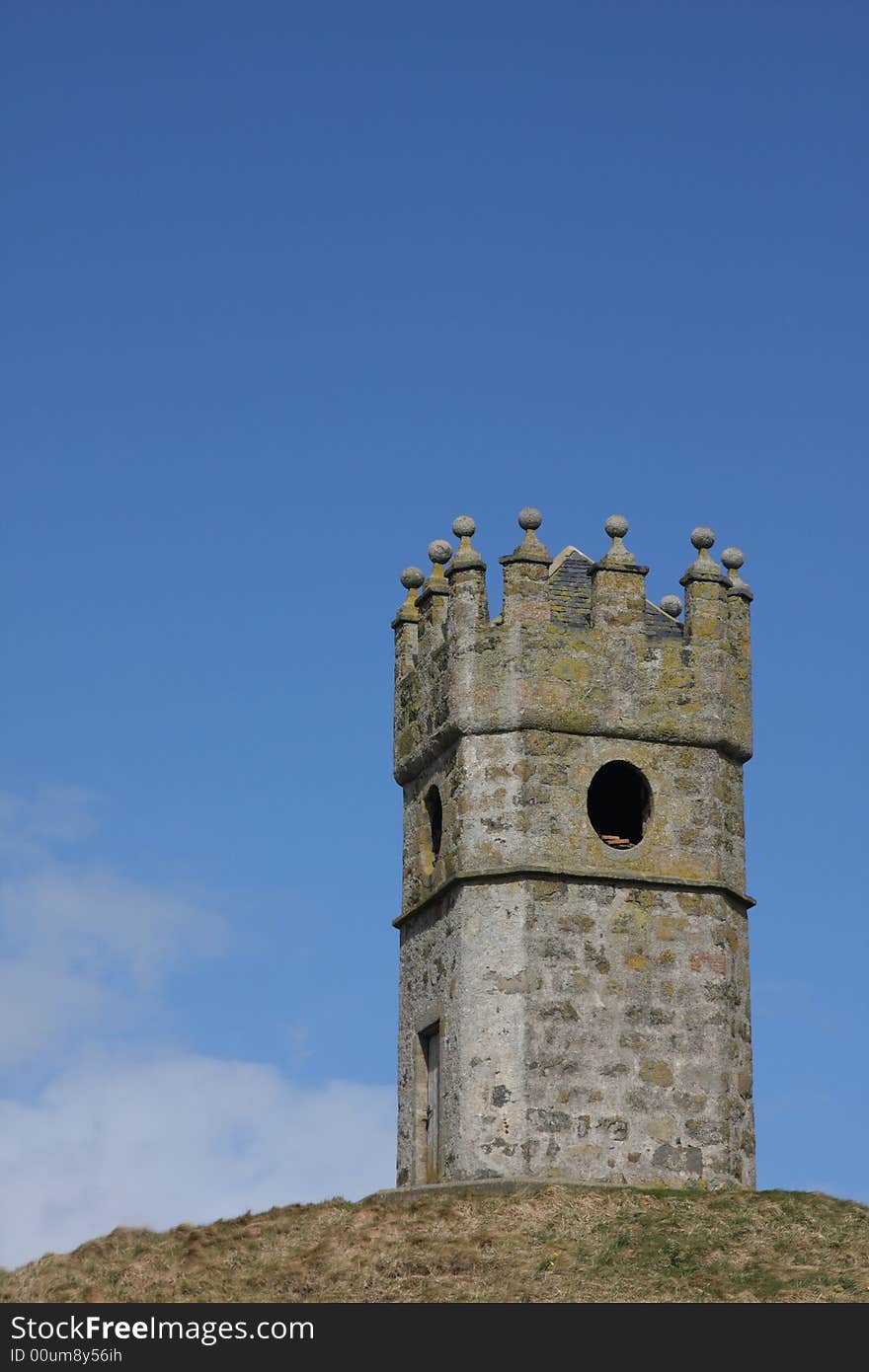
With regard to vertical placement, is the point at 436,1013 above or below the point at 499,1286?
above

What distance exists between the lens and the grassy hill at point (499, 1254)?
25.2 meters

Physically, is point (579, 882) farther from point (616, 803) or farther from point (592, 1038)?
point (616, 803)

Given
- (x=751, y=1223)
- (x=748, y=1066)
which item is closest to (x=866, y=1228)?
(x=751, y=1223)

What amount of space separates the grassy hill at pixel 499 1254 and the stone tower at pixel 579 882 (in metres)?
1.04

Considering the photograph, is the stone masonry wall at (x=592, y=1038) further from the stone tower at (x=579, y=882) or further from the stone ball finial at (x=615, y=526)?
the stone ball finial at (x=615, y=526)

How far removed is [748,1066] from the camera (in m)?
30.0

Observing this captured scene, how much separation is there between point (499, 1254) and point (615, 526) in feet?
31.2

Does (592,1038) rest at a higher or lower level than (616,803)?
lower

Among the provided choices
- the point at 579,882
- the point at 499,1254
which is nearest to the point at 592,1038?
the point at 579,882

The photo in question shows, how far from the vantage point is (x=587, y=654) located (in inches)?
1188

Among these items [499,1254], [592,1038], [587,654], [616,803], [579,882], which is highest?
[587,654]
